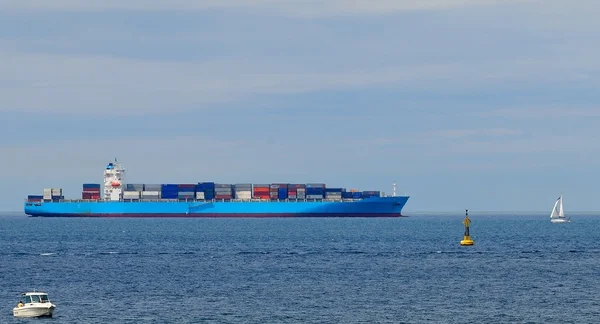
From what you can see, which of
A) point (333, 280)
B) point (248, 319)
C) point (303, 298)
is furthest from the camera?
point (333, 280)

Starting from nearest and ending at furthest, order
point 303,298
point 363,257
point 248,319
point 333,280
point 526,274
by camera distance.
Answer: point 248,319 → point 303,298 → point 333,280 → point 526,274 → point 363,257

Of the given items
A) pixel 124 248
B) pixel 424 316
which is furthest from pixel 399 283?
pixel 124 248

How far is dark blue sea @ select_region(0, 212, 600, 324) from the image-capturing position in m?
56.2

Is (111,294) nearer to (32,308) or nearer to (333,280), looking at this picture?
(32,308)

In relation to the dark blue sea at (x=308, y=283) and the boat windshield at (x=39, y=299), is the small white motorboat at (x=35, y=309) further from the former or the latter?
the dark blue sea at (x=308, y=283)

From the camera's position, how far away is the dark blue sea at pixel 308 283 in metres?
56.2

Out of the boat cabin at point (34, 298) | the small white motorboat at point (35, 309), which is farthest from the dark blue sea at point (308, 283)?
the boat cabin at point (34, 298)

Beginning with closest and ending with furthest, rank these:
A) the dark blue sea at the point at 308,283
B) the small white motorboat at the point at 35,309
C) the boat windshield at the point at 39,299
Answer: the small white motorboat at the point at 35,309 < the boat windshield at the point at 39,299 < the dark blue sea at the point at 308,283

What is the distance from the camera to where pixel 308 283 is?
7294cm

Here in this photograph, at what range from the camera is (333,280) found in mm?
75062

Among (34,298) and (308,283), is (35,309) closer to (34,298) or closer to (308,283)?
(34,298)

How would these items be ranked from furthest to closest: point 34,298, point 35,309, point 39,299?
point 34,298 → point 39,299 → point 35,309

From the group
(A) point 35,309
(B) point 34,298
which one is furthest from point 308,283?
(A) point 35,309

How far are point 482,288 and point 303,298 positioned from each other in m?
14.0
